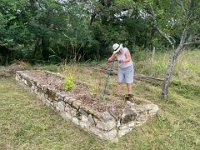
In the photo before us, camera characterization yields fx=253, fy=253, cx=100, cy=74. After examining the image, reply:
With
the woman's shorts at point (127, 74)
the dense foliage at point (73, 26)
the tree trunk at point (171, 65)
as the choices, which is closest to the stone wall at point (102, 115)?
the woman's shorts at point (127, 74)

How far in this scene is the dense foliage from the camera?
7.44m

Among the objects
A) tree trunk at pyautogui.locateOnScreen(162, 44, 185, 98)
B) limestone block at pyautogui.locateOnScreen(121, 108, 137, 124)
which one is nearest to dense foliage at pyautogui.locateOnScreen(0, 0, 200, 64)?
tree trunk at pyautogui.locateOnScreen(162, 44, 185, 98)

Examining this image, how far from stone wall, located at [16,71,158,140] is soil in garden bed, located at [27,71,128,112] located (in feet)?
0.34

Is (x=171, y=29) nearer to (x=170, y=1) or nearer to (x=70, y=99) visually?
(x=170, y=1)

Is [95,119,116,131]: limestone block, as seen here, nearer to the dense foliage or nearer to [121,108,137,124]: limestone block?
[121,108,137,124]: limestone block

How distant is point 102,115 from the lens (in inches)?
151

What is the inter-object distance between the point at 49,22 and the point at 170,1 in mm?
4949

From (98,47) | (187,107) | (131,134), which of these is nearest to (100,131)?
(131,134)

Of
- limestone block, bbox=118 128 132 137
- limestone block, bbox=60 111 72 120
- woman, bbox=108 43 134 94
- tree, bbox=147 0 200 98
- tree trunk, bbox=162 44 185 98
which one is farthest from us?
tree trunk, bbox=162 44 185 98

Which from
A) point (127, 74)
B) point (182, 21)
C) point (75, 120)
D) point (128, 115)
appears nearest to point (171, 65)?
point (182, 21)

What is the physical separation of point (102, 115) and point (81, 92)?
1183mm

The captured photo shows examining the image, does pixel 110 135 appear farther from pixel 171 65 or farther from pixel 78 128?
pixel 171 65

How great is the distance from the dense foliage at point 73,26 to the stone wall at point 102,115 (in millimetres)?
Answer: 2144

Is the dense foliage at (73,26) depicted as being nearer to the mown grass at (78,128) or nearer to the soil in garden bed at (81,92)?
the soil in garden bed at (81,92)
